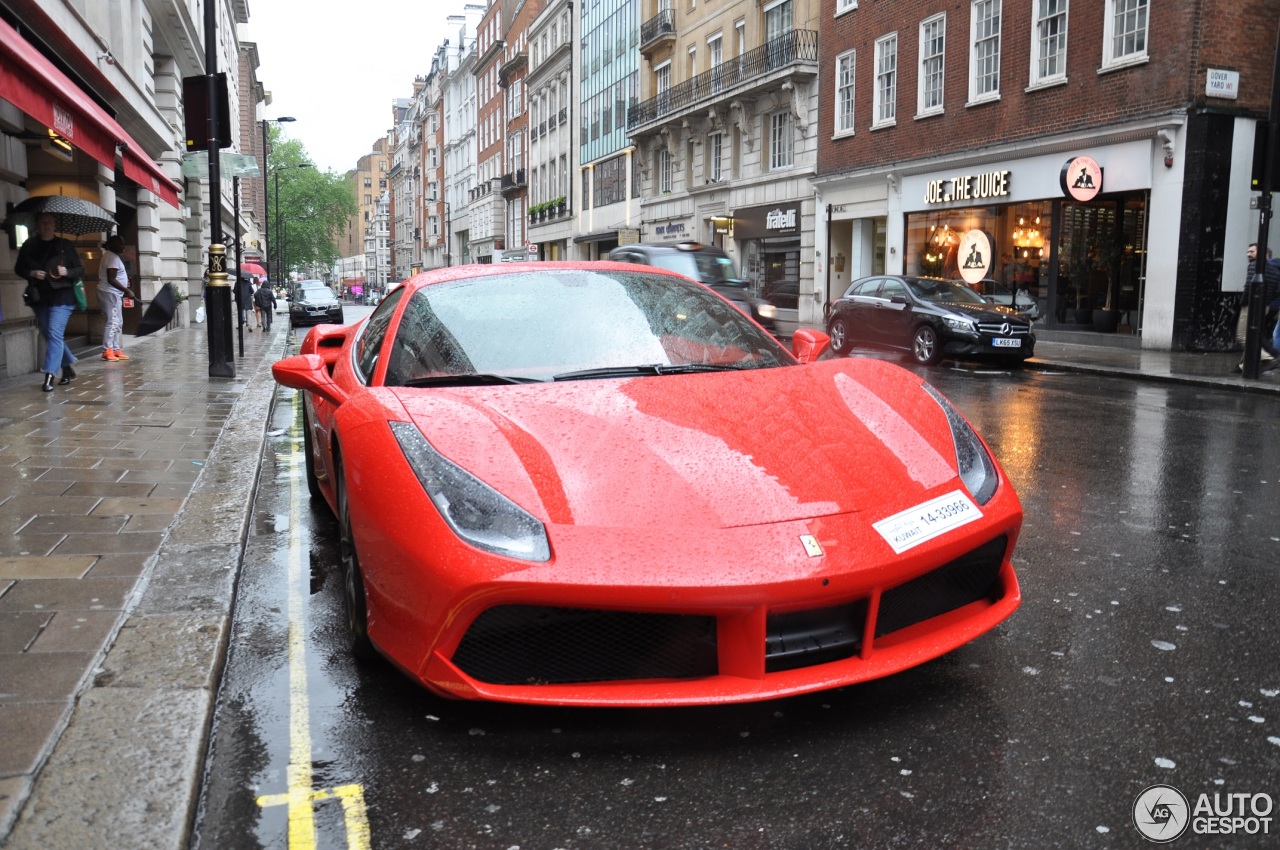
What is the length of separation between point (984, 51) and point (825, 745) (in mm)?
24225

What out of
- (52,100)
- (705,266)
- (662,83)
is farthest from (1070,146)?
(662,83)

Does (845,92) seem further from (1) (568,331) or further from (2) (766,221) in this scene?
(1) (568,331)

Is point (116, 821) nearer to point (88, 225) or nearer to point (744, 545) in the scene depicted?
point (744, 545)

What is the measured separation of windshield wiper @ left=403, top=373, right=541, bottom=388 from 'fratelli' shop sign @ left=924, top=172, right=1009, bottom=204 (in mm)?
21624

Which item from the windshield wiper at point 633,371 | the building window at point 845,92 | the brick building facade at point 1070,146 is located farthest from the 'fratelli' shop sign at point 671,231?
the windshield wiper at point 633,371

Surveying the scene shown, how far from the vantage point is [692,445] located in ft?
10.3

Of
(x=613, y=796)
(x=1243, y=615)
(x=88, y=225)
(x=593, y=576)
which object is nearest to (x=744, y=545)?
(x=593, y=576)

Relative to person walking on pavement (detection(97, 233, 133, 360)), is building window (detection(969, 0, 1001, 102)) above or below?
above

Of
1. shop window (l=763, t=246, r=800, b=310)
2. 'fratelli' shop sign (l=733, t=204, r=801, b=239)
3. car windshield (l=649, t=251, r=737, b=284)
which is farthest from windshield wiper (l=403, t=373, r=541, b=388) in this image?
'fratelli' shop sign (l=733, t=204, r=801, b=239)

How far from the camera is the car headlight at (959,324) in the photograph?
16078 millimetres

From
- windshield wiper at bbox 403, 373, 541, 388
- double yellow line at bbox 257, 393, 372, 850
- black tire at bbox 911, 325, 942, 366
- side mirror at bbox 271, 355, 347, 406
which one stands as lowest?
double yellow line at bbox 257, 393, 372, 850

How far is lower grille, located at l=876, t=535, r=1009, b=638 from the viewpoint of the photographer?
2.96 meters

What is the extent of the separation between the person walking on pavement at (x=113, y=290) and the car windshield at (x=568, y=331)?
11.9m

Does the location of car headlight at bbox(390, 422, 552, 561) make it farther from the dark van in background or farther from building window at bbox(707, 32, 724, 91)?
building window at bbox(707, 32, 724, 91)
